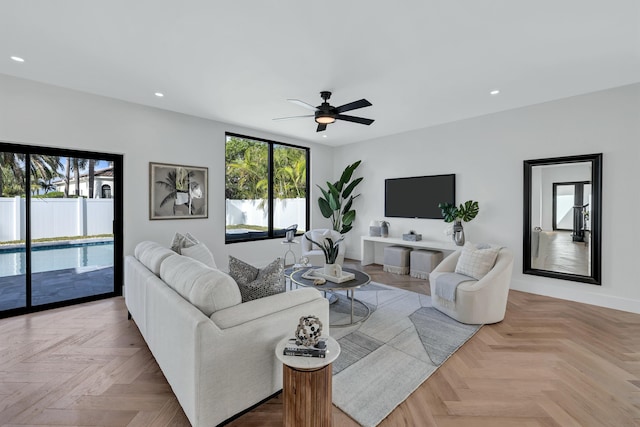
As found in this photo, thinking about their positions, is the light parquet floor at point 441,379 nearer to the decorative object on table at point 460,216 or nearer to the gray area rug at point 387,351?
the gray area rug at point 387,351

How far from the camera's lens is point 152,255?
8.39 feet

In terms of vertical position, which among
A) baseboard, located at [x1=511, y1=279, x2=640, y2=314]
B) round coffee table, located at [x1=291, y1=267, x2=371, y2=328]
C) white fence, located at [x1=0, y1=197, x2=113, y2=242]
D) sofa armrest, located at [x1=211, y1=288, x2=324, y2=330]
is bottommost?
baseboard, located at [x1=511, y1=279, x2=640, y2=314]

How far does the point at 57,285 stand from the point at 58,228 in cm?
74

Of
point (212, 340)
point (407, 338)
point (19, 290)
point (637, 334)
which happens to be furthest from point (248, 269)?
point (637, 334)

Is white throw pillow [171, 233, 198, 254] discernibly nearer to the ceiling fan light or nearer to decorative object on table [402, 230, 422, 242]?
the ceiling fan light

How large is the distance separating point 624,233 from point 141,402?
5.24 metres

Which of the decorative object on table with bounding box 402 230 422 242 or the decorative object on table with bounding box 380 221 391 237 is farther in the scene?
the decorative object on table with bounding box 380 221 391 237

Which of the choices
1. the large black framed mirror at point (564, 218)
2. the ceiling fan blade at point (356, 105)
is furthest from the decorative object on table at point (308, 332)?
the large black framed mirror at point (564, 218)

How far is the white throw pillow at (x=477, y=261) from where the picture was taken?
10.4 ft

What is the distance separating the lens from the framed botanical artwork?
13.7 ft

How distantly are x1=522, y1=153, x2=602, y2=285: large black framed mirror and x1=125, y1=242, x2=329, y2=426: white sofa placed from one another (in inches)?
148

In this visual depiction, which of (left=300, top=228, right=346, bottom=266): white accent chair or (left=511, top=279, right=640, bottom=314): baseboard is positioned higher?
(left=300, top=228, right=346, bottom=266): white accent chair

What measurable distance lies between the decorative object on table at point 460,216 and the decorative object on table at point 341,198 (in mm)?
2046

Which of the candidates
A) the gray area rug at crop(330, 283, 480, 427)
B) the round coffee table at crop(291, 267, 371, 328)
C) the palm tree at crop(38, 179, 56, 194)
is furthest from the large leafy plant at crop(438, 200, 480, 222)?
the palm tree at crop(38, 179, 56, 194)
